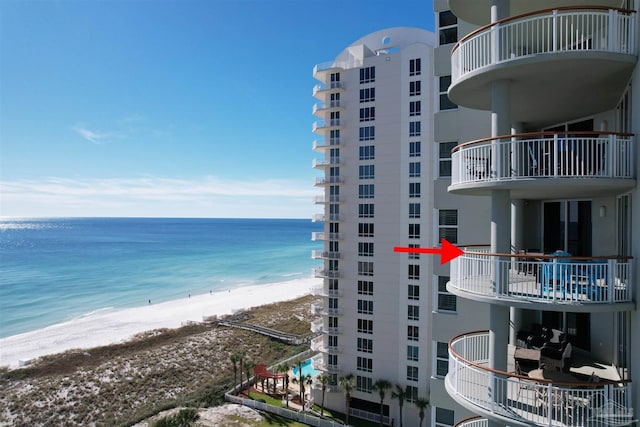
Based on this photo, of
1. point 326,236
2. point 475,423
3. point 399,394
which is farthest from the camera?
point 326,236

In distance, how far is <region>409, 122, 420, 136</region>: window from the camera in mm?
31297

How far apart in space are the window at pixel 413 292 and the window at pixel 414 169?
30.0 feet

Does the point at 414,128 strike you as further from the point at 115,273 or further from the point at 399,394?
the point at 115,273

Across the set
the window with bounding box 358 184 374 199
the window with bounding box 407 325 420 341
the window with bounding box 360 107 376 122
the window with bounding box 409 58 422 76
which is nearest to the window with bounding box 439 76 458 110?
the window with bounding box 358 184 374 199

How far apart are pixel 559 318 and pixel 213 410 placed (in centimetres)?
2718

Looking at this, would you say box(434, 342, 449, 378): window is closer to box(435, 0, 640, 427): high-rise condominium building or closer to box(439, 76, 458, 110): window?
box(435, 0, 640, 427): high-rise condominium building

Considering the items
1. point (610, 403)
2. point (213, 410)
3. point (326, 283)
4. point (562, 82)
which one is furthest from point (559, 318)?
point (213, 410)

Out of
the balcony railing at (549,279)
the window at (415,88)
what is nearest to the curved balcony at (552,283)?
the balcony railing at (549,279)

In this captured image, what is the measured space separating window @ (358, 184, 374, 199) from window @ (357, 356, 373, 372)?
1374 centimetres

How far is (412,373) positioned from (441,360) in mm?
21531

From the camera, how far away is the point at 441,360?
11141 millimetres

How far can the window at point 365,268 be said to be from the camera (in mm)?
32406

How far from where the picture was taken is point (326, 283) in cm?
3375

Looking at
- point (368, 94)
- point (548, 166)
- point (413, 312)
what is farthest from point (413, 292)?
point (548, 166)
